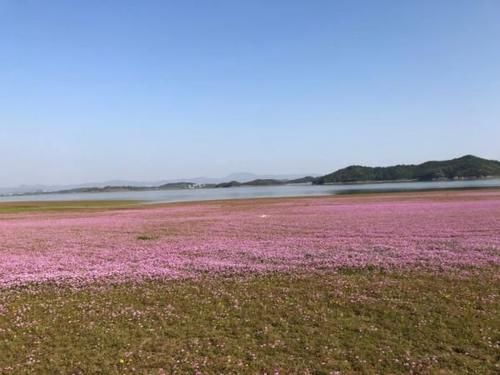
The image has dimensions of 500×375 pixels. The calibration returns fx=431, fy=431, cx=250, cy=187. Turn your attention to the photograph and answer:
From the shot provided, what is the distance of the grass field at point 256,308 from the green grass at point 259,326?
4cm

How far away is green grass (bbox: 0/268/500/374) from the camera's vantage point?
9.63 m

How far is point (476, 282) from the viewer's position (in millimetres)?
15781

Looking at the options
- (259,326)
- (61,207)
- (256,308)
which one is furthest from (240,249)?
(61,207)

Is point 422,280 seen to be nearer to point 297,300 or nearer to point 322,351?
point 297,300

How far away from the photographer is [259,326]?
38.7ft

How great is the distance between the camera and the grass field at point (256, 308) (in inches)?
385

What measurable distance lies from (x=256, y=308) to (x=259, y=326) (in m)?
1.50

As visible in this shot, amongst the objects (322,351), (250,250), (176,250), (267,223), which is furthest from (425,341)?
(267,223)

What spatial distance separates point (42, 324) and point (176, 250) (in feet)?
39.9

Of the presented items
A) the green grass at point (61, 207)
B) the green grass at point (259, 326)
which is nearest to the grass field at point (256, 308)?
the green grass at point (259, 326)

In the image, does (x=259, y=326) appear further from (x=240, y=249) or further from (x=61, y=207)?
(x=61, y=207)

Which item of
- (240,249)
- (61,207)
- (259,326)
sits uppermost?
(61,207)

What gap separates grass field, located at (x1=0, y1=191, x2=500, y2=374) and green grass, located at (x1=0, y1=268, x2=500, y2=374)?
0.04 metres

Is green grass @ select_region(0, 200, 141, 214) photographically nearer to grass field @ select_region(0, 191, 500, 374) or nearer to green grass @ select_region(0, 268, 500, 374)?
grass field @ select_region(0, 191, 500, 374)
